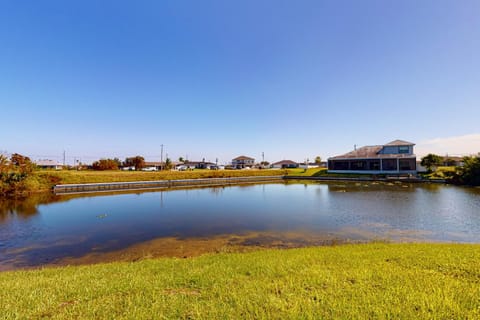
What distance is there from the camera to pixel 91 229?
13102mm

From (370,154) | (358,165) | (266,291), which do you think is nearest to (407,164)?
(370,154)

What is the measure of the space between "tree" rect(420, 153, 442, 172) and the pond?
76.5 feet

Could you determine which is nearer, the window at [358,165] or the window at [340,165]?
the window at [358,165]

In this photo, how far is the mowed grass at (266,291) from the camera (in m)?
3.36

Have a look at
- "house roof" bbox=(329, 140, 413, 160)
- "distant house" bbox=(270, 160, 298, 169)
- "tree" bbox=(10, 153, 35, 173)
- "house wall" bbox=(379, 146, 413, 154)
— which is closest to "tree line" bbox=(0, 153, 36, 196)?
"tree" bbox=(10, 153, 35, 173)

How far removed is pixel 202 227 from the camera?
13.2 metres

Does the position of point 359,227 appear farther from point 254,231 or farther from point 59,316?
point 59,316

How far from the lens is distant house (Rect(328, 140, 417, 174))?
133 feet

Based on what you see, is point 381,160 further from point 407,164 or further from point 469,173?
point 469,173

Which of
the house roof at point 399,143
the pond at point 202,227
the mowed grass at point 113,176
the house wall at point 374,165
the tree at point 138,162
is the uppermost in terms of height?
the house roof at point 399,143

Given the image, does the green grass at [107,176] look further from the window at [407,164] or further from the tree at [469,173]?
the tree at [469,173]

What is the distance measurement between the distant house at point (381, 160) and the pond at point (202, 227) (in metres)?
24.0

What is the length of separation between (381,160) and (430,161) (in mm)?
7330

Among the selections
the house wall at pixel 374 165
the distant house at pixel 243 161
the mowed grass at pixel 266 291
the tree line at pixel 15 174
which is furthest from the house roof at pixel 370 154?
the distant house at pixel 243 161
